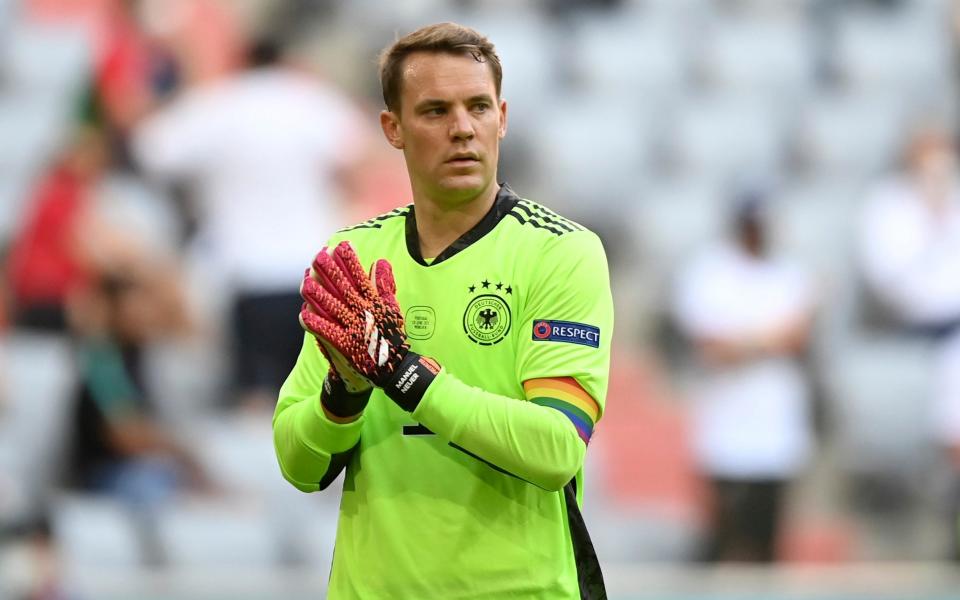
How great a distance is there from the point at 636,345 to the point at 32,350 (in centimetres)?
312

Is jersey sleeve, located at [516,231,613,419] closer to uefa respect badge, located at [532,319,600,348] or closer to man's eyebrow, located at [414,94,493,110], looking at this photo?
uefa respect badge, located at [532,319,600,348]

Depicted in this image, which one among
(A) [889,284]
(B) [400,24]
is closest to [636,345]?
(A) [889,284]

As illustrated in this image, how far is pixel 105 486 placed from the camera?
24.0 ft

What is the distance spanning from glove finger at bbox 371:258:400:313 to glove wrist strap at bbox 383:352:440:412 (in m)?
0.10

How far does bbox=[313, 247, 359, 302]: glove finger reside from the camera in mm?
2525

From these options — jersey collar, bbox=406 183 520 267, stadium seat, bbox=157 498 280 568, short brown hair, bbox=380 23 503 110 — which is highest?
short brown hair, bbox=380 23 503 110

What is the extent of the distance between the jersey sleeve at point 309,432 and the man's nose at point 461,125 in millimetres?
494

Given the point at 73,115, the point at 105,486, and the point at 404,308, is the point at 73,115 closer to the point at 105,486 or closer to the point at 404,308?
the point at 105,486

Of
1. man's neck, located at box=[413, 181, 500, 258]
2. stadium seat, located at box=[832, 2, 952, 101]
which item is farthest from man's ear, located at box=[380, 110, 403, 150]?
stadium seat, located at box=[832, 2, 952, 101]

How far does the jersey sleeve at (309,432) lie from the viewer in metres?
2.64

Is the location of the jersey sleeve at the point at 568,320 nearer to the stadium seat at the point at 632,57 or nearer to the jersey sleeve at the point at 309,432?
the jersey sleeve at the point at 309,432

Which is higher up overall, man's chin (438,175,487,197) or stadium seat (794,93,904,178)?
stadium seat (794,93,904,178)

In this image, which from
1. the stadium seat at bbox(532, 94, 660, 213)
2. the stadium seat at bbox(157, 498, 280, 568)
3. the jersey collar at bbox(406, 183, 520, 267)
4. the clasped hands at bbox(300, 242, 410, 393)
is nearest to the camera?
the clasped hands at bbox(300, 242, 410, 393)

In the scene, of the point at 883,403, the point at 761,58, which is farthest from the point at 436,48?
the point at 761,58
